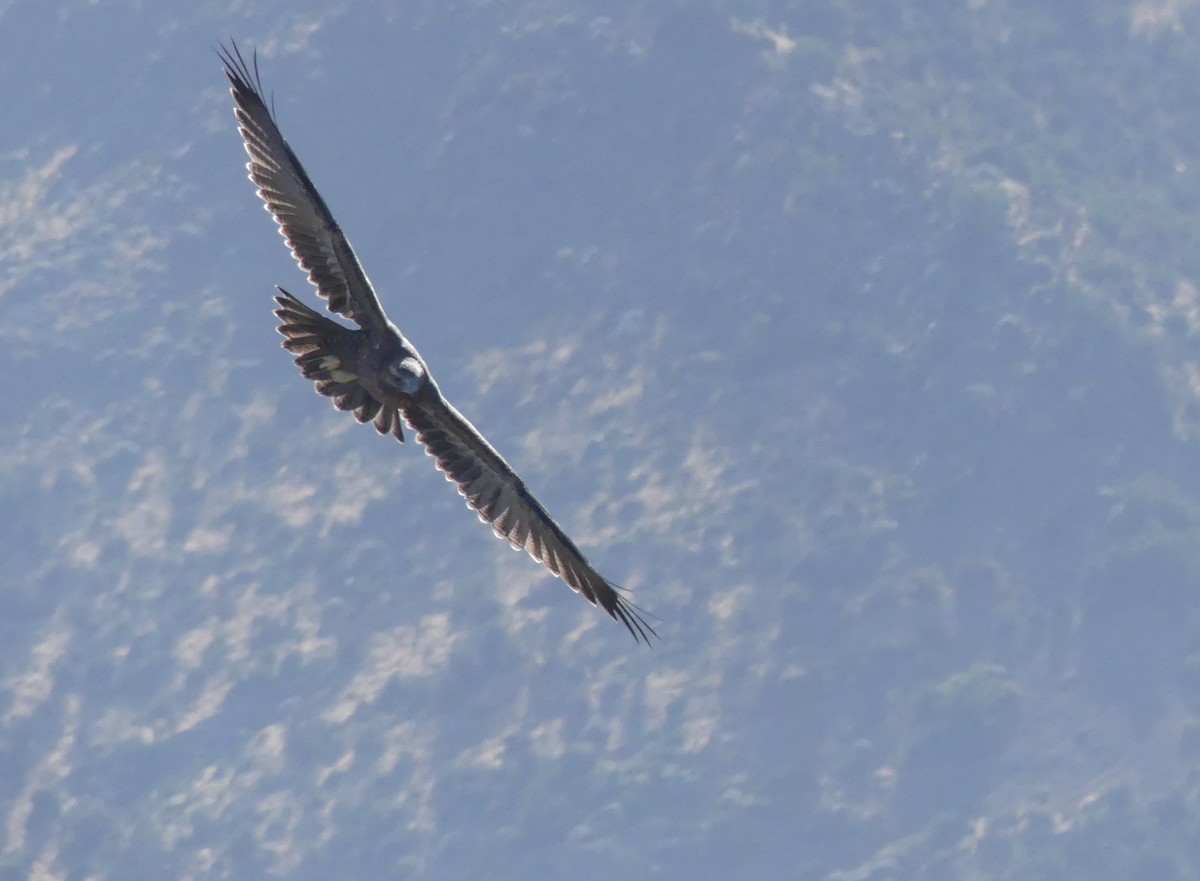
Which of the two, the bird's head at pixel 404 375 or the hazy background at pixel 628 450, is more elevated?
the hazy background at pixel 628 450

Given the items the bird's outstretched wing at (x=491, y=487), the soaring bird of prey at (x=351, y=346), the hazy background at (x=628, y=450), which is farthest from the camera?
the hazy background at (x=628, y=450)

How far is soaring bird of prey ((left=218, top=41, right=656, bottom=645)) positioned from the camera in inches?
1105

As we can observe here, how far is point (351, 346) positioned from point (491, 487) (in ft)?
9.27

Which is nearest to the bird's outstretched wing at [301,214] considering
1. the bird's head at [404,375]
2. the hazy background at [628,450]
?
the bird's head at [404,375]

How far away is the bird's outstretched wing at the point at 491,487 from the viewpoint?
2950 centimetres

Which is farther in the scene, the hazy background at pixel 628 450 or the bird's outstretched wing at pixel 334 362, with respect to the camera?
the hazy background at pixel 628 450

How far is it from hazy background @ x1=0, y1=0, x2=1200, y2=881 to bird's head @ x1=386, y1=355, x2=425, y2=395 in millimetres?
113685

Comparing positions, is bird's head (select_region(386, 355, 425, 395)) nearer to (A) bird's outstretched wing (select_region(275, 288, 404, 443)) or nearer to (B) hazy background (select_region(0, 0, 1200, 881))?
(A) bird's outstretched wing (select_region(275, 288, 404, 443))

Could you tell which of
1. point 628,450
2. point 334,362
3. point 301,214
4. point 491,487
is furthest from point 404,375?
point 628,450

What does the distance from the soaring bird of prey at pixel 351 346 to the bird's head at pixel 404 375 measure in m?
0.01

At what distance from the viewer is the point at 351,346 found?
94.2 feet

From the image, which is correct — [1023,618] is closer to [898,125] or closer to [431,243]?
[898,125]

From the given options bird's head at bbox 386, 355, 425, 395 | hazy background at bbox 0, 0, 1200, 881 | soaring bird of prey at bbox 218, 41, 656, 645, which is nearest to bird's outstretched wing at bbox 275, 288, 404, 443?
soaring bird of prey at bbox 218, 41, 656, 645

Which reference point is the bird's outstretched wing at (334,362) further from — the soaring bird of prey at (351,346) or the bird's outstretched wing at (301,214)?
the bird's outstretched wing at (301,214)
